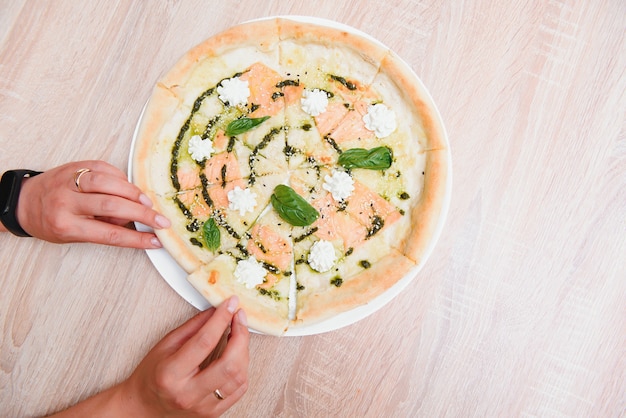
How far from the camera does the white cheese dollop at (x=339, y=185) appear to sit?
2441 mm

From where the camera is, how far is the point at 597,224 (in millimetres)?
2574

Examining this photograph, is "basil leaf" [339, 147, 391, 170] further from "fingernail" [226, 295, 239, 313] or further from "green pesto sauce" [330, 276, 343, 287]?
"fingernail" [226, 295, 239, 313]

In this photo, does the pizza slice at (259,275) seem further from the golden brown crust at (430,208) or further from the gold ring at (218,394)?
the golden brown crust at (430,208)

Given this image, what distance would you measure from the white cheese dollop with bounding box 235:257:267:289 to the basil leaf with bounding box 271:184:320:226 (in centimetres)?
29

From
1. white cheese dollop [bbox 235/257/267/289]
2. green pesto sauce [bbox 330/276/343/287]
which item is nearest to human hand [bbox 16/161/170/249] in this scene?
white cheese dollop [bbox 235/257/267/289]

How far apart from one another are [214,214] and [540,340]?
188 cm

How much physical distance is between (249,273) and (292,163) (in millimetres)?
622

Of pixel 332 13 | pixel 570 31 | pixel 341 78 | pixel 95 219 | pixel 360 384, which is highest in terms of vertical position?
pixel 570 31

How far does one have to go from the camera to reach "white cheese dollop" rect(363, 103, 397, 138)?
7.99 ft

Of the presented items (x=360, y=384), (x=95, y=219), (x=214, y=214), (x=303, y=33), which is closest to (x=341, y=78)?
(x=303, y=33)

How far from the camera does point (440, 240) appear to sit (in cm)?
257

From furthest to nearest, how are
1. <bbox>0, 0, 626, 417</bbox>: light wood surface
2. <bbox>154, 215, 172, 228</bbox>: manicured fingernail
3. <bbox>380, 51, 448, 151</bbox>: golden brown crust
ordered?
<bbox>0, 0, 626, 417</bbox>: light wood surface
<bbox>380, 51, 448, 151</bbox>: golden brown crust
<bbox>154, 215, 172, 228</bbox>: manicured fingernail

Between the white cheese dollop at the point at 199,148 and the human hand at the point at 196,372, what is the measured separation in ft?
2.48

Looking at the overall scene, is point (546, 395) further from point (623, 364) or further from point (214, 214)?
point (214, 214)
